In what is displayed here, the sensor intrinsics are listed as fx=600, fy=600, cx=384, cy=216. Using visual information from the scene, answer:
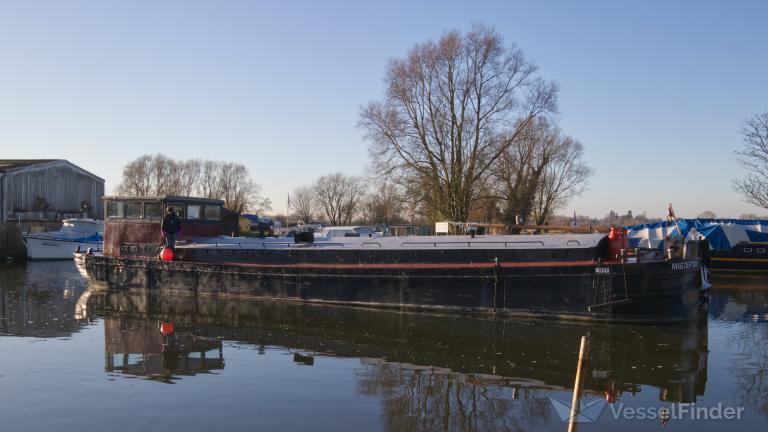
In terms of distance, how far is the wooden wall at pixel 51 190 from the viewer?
4349 centimetres

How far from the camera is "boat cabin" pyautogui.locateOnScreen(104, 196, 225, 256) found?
2059 centimetres

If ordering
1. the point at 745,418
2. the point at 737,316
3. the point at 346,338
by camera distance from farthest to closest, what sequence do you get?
the point at 737,316 → the point at 346,338 → the point at 745,418

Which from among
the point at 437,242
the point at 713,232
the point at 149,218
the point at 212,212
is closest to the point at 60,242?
the point at 149,218

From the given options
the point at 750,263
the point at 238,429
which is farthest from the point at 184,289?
the point at 750,263

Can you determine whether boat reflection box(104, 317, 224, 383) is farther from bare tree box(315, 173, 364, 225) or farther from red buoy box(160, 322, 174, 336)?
bare tree box(315, 173, 364, 225)

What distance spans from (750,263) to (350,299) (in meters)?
21.8

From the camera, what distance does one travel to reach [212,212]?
21.5 meters

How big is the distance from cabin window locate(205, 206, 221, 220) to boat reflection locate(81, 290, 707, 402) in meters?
4.21

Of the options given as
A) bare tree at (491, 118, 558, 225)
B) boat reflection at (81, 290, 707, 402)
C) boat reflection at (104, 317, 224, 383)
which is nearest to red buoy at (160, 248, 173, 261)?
boat reflection at (81, 290, 707, 402)

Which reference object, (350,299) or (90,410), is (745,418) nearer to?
(90,410)

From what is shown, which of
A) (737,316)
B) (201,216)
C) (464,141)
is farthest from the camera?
(464,141)

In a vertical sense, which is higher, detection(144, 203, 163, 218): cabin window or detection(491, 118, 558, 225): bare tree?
detection(491, 118, 558, 225): bare tree

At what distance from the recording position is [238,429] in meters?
7.71

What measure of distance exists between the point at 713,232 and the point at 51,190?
149 ft
